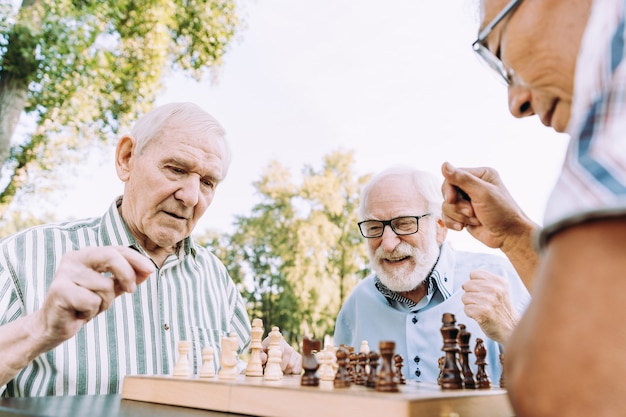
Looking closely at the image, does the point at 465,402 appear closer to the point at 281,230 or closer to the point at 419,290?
the point at 419,290

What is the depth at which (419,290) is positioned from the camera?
11.2ft

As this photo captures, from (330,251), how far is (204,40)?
11.4m

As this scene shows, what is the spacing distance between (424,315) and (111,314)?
1.96 metres

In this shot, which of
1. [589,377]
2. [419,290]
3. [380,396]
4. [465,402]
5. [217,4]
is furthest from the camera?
[217,4]

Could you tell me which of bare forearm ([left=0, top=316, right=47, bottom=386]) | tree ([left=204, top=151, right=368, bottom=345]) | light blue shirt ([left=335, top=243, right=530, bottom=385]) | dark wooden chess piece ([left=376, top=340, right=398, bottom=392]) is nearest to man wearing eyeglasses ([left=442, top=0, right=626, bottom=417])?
dark wooden chess piece ([left=376, top=340, right=398, bottom=392])

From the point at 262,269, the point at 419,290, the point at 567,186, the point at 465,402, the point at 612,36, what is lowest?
the point at 465,402

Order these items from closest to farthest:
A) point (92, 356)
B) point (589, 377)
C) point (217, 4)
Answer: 1. point (589, 377)
2. point (92, 356)
3. point (217, 4)

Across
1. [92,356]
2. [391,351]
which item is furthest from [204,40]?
[391,351]

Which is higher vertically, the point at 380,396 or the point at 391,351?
the point at 391,351

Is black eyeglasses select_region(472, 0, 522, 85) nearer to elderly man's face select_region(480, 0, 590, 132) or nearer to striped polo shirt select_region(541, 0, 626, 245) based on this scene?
elderly man's face select_region(480, 0, 590, 132)

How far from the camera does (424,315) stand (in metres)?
3.22

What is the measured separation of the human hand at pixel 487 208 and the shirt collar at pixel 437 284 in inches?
50.7

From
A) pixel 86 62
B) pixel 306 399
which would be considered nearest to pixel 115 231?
pixel 306 399

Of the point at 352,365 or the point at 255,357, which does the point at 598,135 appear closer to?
the point at 352,365
